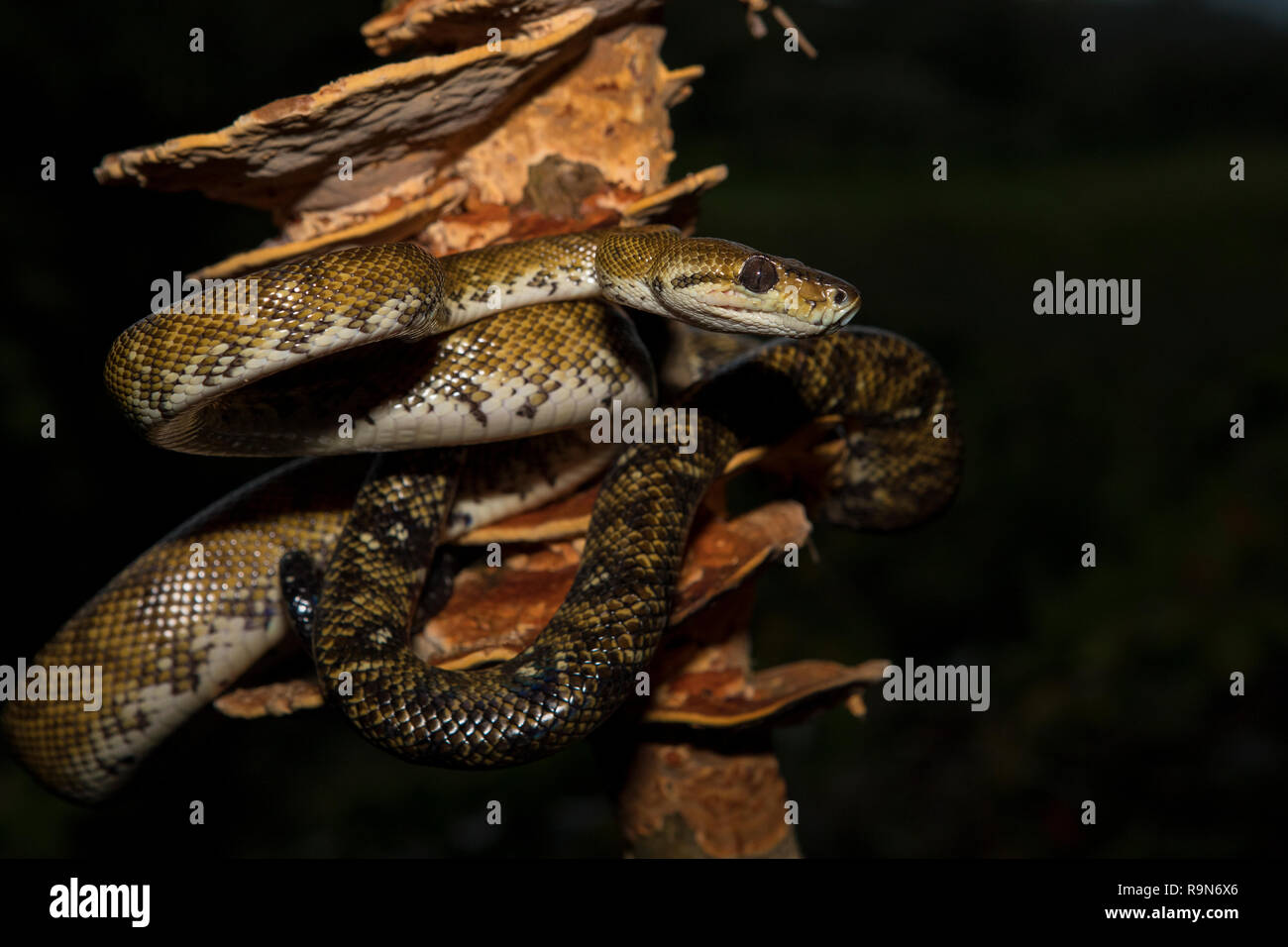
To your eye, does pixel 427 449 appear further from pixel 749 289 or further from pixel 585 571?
pixel 749 289

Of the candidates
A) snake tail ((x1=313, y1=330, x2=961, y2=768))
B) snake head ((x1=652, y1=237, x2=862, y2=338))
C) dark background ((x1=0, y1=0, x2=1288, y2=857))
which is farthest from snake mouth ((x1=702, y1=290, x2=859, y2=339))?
dark background ((x1=0, y1=0, x2=1288, y2=857))

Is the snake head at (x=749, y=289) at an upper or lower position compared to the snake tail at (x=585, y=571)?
upper

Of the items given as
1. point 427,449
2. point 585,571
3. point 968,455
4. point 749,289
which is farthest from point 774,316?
point 968,455

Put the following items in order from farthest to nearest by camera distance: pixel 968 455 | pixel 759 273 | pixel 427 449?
pixel 968 455, pixel 427 449, pixel 759 273

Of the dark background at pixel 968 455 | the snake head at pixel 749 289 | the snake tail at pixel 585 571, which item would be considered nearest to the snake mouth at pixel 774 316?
the snake head at pixel 749 289

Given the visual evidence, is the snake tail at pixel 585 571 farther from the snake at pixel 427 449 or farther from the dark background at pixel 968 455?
the dark background at pixel 968 455

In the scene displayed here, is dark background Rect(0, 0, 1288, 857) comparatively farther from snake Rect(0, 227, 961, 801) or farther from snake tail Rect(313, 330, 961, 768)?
snake tail Rect(313, 330, 961, 768)

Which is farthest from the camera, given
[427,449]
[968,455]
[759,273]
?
[968,455]
